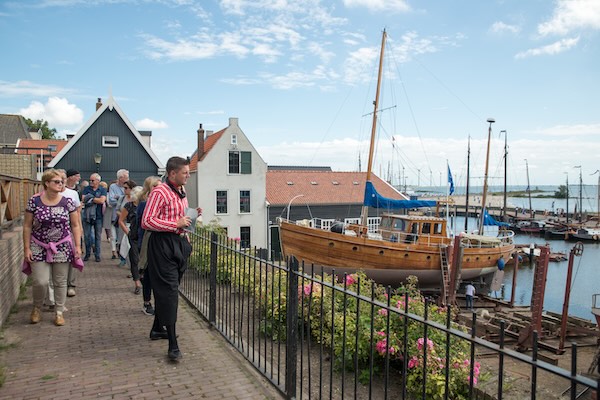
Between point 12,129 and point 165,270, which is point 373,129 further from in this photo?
point 12,129

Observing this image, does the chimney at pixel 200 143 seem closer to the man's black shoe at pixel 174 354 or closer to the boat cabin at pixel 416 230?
the boat cabin at pixel 416 230

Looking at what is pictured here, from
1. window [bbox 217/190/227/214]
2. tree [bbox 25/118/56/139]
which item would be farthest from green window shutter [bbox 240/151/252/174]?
tree [bbox 25/118/56/139]

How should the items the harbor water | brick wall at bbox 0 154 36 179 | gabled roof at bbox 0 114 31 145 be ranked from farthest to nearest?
gabled roof at bbox 0 114 31 145 < the harbor water < brick wall at bbox 0 154 36 179

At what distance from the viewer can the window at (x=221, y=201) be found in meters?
30.3

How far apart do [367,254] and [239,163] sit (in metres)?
13.3

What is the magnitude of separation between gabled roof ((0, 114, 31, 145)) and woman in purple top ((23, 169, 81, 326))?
54432mm

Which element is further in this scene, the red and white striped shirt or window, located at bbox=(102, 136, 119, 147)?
window, located at bbox=(102, 136, 119, 147)

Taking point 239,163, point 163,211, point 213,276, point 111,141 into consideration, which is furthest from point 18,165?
point 239,163

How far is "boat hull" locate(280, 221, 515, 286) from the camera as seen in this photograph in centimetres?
2116

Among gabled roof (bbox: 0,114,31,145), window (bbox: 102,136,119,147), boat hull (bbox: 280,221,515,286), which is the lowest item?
boat hull (bbox: 280,221,515,286)

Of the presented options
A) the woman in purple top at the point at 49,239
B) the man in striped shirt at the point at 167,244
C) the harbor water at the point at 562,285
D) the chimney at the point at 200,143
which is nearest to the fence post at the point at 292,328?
the man in striped shirt at the point at 167,244

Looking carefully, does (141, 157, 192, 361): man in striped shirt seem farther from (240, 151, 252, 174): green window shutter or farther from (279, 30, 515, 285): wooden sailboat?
(240, 151, 252, 174): green window shutter

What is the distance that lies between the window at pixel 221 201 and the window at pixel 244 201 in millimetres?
1157

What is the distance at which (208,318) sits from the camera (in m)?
6.06
